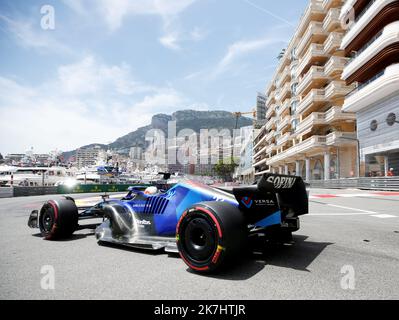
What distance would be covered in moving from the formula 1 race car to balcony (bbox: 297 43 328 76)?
1496 inches

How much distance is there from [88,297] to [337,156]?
34773mm

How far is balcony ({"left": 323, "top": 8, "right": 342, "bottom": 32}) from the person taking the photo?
33.5 m

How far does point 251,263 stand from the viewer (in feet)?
11.2

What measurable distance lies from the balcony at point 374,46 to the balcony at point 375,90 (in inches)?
76.1

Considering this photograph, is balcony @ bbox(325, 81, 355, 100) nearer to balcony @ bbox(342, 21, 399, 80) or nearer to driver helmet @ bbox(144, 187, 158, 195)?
balcony @ bbox(342, 21, 399, 80)

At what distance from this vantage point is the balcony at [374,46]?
21.2 metres

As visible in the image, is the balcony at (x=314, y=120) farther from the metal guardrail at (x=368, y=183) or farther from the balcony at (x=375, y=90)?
the metal guardrail at (x=368, y=183)

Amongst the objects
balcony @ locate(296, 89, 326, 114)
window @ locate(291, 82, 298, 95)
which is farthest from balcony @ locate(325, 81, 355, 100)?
window @ locate(291, 82, 298, 95)

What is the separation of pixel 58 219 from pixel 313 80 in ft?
125

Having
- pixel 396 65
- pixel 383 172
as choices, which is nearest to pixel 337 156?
pixel 383 172

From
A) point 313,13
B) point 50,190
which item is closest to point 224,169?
point 313,13

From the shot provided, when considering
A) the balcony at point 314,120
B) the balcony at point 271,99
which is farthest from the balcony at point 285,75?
the balcony at point 314,120

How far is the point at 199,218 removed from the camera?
3.23m
